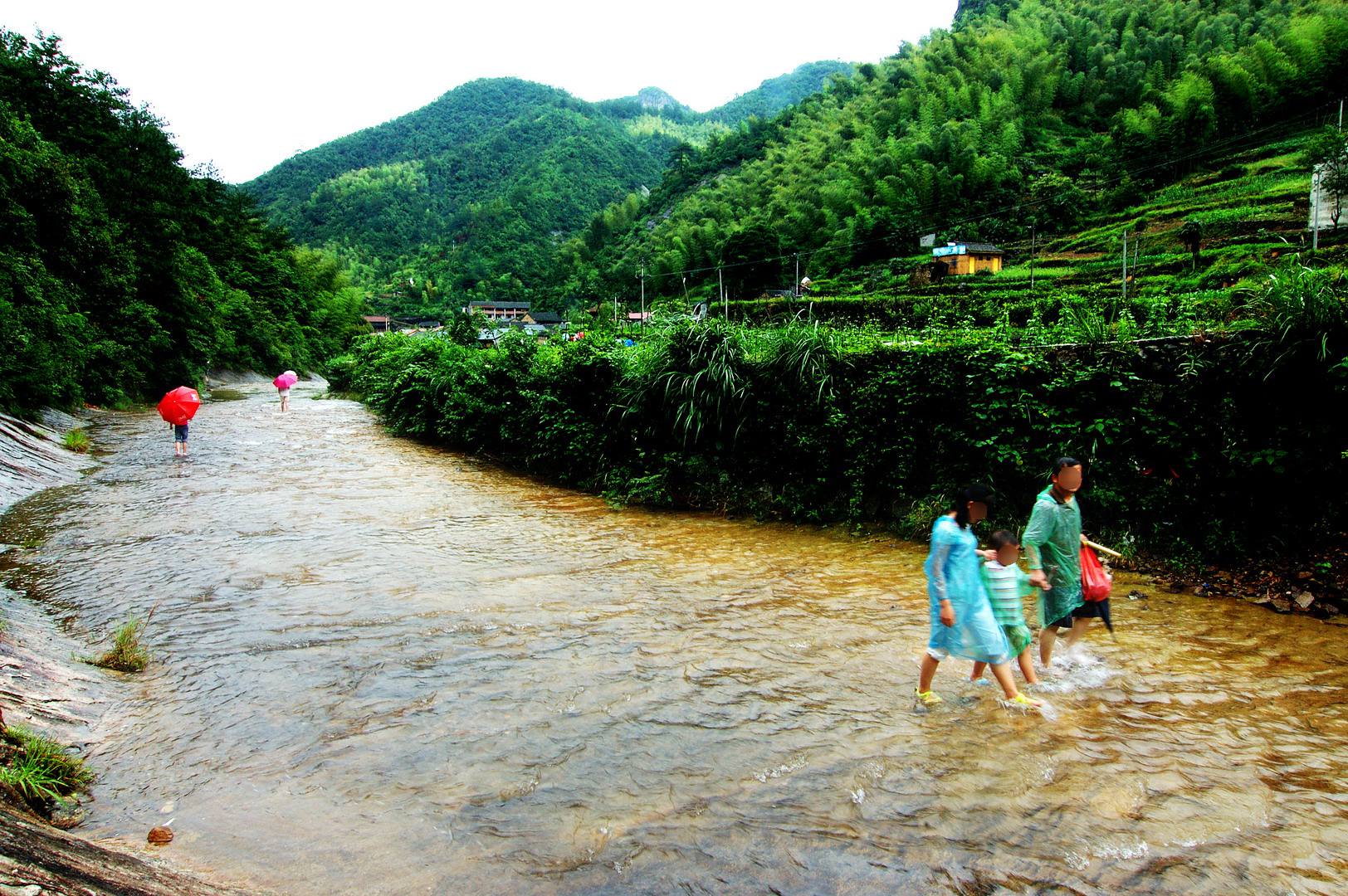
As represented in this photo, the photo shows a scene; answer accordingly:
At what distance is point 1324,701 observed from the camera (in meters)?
4.75

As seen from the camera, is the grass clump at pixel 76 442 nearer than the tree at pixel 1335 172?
Yes

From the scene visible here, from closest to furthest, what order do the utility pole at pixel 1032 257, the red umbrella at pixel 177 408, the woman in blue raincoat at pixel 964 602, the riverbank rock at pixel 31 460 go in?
1. the woman in blue raincoat at pixel 964 602
2. the riverbank rock at pixel 31 460
3. the red umbrella at pixel 177 408
4. the utility pole at pixel 1032 257

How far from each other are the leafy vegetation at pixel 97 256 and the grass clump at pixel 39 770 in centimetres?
1387

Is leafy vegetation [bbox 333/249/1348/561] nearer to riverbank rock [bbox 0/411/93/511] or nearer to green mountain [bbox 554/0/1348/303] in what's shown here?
riverbank rock [bbox 0/411/93/511]

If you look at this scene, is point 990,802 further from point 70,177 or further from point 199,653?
point 70,177

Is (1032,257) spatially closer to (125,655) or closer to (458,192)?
(125,655)

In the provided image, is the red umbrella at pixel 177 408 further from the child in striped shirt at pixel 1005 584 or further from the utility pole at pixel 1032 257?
the utility pole at pixel 1032 257

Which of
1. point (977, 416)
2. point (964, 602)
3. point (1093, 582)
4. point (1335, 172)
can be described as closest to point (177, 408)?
point (977, 416)

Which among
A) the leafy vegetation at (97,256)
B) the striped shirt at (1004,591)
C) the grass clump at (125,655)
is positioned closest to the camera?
the striped shirt at (1004,591)

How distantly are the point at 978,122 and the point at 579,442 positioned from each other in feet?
357

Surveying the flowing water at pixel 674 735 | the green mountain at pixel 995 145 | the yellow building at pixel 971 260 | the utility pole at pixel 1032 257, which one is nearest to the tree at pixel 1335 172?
the green mountain at pixel 995 145

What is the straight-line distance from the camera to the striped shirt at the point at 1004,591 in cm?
470

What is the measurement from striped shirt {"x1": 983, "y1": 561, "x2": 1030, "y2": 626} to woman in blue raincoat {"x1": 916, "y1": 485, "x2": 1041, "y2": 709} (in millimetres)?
65

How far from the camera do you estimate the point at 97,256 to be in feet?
73.8
